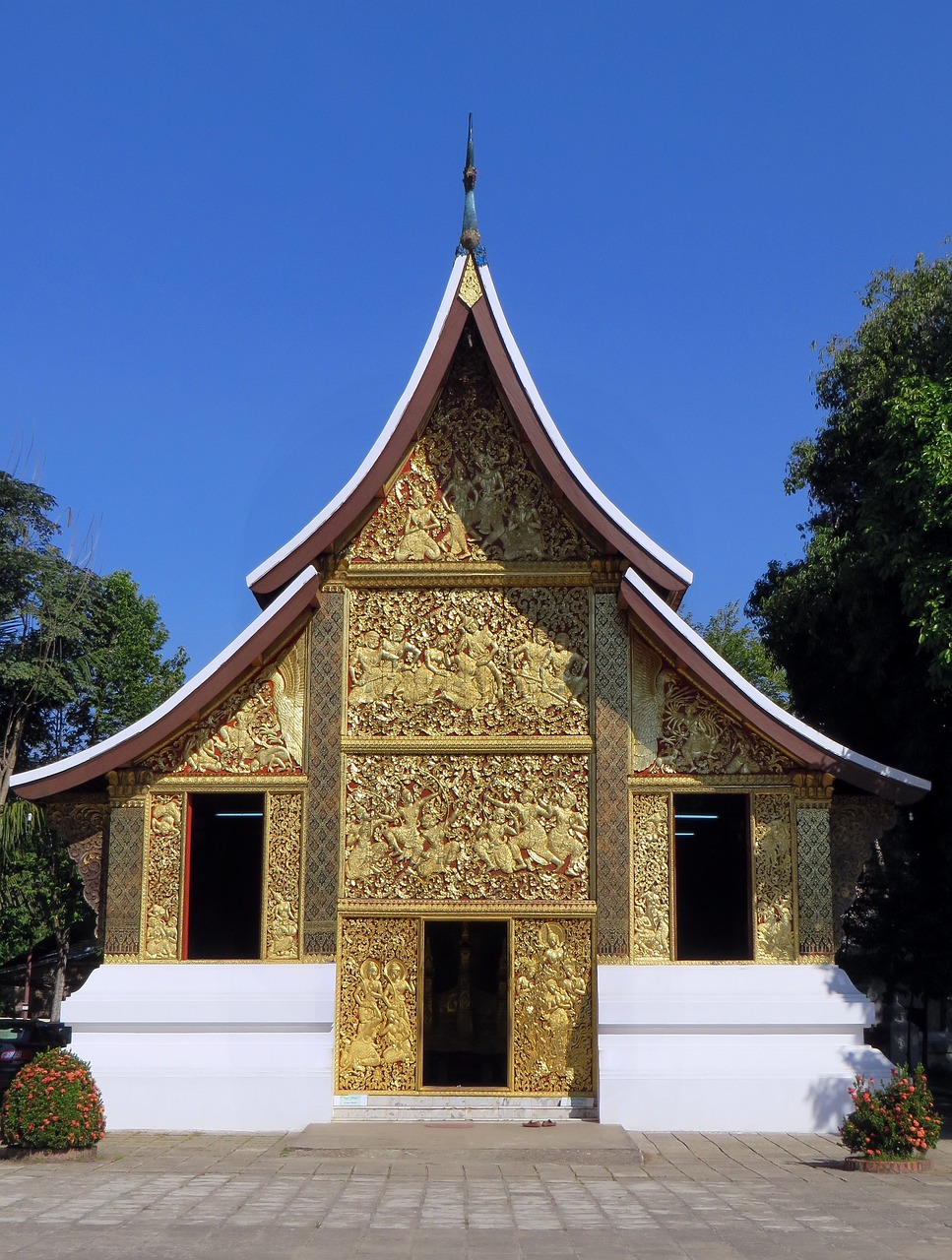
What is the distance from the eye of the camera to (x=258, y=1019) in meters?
12.0

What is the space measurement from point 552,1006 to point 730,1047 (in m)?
1.59

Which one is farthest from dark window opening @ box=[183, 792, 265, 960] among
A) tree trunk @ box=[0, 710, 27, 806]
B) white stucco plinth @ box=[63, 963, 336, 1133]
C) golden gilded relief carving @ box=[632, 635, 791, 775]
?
tree trunk @ box=[0, 710, 27, 806]

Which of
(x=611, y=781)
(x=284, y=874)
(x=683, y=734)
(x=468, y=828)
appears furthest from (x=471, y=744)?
(x=284, y=874)

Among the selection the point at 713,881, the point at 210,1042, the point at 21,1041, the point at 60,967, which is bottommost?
the point at 60,967

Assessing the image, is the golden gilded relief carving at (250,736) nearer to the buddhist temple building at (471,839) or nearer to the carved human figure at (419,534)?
the buddhist temple building at (471,839)

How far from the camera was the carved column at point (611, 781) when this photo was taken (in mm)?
12109

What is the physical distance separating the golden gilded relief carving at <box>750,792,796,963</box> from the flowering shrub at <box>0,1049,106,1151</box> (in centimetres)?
582

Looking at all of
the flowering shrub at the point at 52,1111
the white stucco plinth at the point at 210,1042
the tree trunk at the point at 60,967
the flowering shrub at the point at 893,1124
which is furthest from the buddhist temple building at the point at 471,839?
the tree trunk at the point at 60,967

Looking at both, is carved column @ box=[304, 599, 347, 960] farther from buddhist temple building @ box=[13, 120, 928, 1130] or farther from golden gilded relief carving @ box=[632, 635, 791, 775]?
golden gilded relief carving @ box=[632, 635, 791, 775]

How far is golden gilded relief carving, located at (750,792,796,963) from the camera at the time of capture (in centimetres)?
1212

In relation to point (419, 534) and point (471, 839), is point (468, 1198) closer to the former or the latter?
point (471, 839)

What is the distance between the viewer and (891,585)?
563 inches

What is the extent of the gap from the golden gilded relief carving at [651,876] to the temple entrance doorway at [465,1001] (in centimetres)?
122

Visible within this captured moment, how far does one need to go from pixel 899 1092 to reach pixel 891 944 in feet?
20.2
